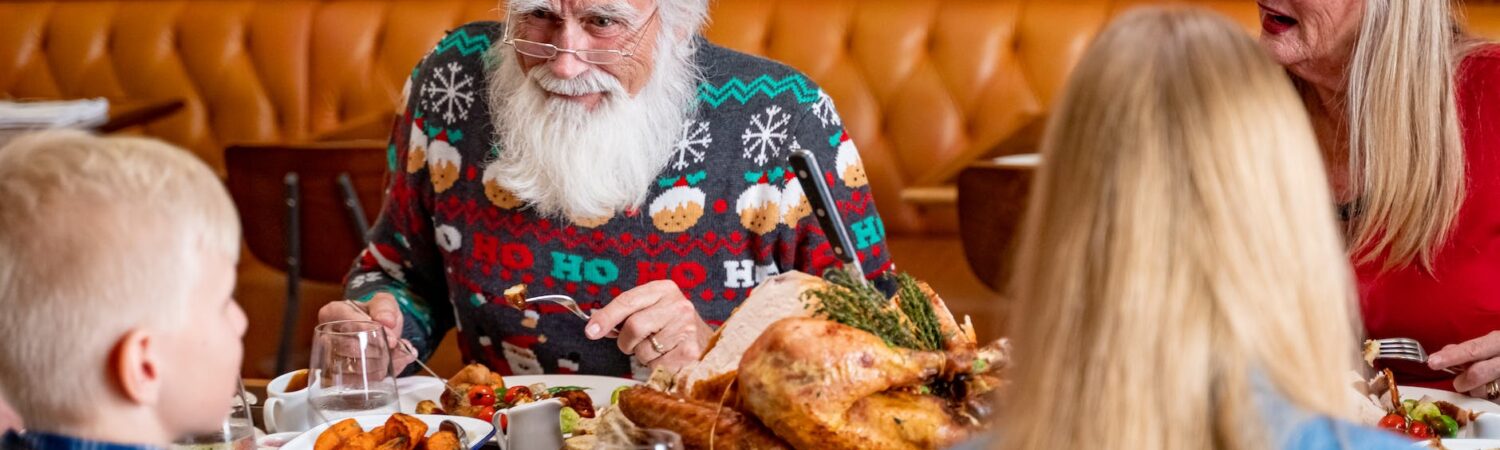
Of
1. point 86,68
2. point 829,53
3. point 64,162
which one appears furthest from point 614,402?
point 86,68

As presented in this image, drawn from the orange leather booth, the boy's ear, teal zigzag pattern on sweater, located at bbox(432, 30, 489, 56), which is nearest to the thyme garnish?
the boy's ear

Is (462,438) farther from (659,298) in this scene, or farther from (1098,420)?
(1098,420)

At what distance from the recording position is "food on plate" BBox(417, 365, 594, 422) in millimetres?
1946

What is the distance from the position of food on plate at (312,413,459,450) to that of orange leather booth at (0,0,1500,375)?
2.80m

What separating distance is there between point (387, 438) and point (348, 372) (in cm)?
23

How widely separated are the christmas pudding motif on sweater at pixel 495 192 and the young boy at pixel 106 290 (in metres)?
1.37

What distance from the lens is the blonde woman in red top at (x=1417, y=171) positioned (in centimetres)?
241

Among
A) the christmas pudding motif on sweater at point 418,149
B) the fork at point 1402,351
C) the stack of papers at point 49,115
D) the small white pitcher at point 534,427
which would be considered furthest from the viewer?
the stack of papers at point 49,115

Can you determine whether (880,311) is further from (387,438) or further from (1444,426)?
(1444,426)

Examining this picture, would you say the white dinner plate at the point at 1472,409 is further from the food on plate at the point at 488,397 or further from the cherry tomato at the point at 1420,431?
the food on plate at the point at 488,397

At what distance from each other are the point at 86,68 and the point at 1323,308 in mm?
5507

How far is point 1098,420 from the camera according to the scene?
1.06 meters

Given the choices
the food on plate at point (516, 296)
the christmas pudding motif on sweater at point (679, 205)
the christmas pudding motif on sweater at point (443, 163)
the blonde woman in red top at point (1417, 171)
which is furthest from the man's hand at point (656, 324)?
the blonde woman in red top at point (1417, 171)

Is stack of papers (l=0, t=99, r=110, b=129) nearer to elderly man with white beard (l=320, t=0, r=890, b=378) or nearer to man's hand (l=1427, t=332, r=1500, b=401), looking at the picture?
elderly man with white beard (l=320, t=0, r=890, b=378)
